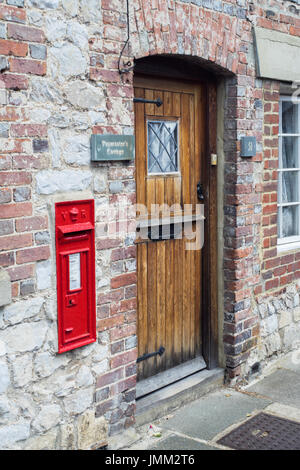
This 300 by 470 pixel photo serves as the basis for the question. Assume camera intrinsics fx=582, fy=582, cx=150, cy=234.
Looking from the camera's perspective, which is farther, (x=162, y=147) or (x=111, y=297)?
(x=162, y=147)

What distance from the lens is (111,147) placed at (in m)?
3.73

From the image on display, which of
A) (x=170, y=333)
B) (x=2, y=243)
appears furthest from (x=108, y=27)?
(x=170, y=333)

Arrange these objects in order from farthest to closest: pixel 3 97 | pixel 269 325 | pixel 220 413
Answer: pixel 269 325
pixel 220 413
pixel 3 97

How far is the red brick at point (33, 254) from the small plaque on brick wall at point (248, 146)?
217cm

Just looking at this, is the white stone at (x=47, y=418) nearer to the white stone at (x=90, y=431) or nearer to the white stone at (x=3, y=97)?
the white stone at (x=90, y=431)

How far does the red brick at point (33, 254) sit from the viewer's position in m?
3.28

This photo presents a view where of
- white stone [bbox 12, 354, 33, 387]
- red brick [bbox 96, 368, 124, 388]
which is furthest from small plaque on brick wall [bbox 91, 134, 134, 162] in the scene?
red brick [bbox 96, 368, 124, 388]

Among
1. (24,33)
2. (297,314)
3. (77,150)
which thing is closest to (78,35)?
(24,33)

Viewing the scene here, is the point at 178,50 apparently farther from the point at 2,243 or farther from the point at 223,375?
the point at 223,375

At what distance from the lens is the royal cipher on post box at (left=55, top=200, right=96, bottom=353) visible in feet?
11.4

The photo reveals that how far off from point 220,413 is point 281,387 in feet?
2.68

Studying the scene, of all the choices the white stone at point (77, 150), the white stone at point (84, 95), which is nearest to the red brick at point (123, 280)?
the white stone at point (77, 150)

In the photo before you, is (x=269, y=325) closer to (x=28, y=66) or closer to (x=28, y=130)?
(x=28, y=130)

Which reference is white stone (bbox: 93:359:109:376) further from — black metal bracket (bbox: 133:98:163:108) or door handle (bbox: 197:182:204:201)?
black metal bracket (bbox: 133:98:163:108)
